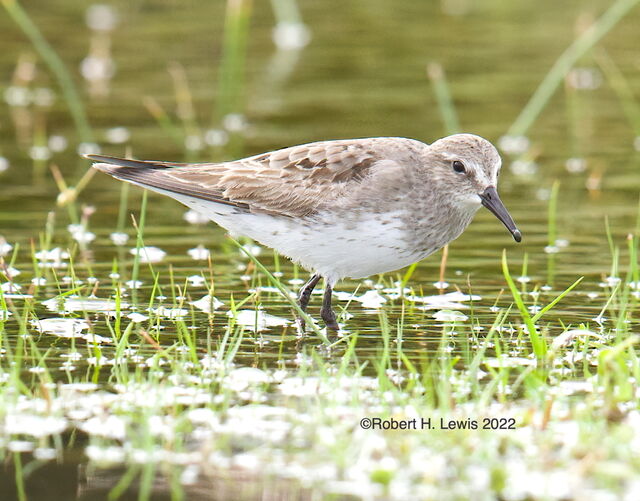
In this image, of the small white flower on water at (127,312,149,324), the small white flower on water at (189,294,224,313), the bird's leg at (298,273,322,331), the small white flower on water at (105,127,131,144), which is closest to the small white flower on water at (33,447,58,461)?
the small white flower on water at (127,312,149,324)

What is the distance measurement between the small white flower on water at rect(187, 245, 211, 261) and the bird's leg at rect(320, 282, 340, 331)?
7.29 feet

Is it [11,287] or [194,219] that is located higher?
[194,219]

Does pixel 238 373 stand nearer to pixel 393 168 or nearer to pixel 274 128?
pixel 393 168

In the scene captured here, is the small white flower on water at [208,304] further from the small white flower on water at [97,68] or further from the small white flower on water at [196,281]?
the small white flower on water at [97,68]

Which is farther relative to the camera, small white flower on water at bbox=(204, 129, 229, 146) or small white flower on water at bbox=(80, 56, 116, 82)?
small white flower on water at bbox=(80, 56, 116, 82)

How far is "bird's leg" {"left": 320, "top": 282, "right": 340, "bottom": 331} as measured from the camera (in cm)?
917

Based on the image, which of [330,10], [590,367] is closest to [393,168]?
[590,367]

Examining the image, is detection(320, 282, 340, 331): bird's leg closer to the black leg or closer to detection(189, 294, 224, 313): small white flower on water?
the black leg

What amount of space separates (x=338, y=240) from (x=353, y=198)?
326 millimetres

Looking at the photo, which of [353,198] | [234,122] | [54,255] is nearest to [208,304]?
[353,198]

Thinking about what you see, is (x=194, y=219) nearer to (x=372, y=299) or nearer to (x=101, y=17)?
(x=372, y=299)

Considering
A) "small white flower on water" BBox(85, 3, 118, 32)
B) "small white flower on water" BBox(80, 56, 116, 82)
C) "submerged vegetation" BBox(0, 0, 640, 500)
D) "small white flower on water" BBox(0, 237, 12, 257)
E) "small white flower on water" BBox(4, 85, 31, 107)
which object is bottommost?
"submerged vegetation" BBox(0, 0, 640, 500)

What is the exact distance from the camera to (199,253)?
11.4m

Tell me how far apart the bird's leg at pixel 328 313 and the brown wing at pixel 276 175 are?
0.66 m
